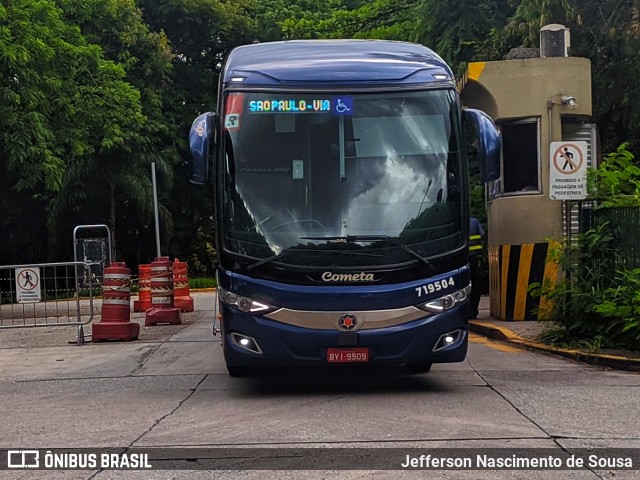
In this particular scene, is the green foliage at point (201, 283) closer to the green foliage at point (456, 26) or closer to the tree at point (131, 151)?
the tree at point (131, 151)

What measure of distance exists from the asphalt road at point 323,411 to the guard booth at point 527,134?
295 centimetres

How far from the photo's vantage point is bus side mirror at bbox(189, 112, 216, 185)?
359 inches

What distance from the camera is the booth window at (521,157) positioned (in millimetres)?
15766

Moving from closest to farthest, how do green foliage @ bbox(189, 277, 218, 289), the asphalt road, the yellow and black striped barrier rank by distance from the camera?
the asphalt road, the yellow and black striped barrier, green foliage @ bbox(189, 277, 218, 289)

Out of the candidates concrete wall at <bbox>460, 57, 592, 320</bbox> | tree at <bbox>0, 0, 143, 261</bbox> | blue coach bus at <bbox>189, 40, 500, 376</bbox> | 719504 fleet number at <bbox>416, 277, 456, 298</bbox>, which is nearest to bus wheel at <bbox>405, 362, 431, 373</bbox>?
blue coach bus at <bbox>189, 40, 500, 376</bbox>

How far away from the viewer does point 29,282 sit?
50.0 feet

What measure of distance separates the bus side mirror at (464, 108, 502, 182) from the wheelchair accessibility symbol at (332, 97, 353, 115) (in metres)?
1.36

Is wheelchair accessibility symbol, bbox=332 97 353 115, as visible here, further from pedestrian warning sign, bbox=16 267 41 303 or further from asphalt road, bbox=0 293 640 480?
pedestrian warning sign, bbox=16 267 41 303

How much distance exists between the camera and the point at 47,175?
2316 centimetres

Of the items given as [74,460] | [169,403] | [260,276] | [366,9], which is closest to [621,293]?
[260,276]

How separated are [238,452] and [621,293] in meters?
6.71

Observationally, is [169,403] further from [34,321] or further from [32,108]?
[32,108]

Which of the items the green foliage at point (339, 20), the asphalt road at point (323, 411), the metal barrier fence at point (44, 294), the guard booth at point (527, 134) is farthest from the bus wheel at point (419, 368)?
the green foliage at point (339, 20)

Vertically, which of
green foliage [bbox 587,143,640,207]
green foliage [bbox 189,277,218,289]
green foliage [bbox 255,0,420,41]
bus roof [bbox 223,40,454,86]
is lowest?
green foliage [bbox 189,277,218,289]
